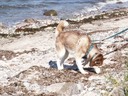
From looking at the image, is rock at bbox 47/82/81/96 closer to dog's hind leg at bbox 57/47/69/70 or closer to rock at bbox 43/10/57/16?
dog's hind leg at bbox 57/47/69/70

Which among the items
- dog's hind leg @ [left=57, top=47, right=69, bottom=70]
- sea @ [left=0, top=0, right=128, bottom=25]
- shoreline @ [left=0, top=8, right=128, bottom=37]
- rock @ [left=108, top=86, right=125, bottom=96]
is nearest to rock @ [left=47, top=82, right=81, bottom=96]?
dog's hind leg @ [left=57, top=47, right=69, bottom=70]

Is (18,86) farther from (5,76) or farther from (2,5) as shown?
(2,5)

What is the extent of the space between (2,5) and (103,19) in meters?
10.6

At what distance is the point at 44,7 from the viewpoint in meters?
29.9

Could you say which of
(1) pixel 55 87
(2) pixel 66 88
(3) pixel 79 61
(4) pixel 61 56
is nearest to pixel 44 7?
(4) pixel 61 56

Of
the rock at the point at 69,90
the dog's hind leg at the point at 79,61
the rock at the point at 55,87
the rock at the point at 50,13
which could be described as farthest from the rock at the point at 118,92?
the rock at the point at 50,13

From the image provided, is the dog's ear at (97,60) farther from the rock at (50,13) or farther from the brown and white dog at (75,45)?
the rock at (50,13)

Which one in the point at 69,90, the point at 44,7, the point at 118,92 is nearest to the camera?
the point at 118,92

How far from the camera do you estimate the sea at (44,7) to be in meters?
25.2

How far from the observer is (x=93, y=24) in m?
20.3

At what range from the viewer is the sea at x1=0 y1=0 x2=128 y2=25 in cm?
2523

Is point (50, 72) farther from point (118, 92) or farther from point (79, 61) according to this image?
point (118, 92)

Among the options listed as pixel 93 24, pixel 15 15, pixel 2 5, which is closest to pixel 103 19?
pixel 93 24

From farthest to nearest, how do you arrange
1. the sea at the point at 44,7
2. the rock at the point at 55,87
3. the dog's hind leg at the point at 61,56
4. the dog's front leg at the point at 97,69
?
the sea at the point at 44,7, the dog's hind leg at the point at 61,56, the dog's front leg at the point at 97,69, the rock at the point at 55,87
